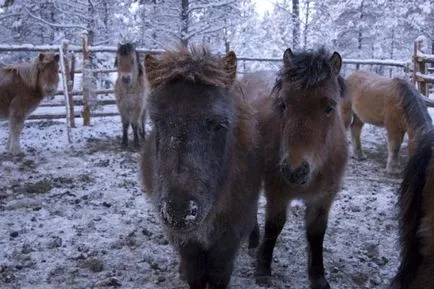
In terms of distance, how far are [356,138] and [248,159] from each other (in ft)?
20.6

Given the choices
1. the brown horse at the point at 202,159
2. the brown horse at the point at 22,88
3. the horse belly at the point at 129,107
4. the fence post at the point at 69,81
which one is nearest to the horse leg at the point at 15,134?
the brown horse at the point at 22,88

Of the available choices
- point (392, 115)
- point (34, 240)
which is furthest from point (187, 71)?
point (392, 115)

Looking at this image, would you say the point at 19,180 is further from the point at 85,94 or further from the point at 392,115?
the point at 392,115

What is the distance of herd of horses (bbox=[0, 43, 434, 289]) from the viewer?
7.15ft

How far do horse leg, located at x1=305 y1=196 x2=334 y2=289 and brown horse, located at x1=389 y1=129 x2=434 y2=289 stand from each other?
1.49m

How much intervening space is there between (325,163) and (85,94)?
961 cm

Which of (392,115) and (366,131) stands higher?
(392,115)

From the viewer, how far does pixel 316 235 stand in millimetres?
3766

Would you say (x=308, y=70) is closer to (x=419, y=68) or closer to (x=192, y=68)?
(x=192, y=68)

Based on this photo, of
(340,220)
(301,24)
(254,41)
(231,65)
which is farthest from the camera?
(254,41)

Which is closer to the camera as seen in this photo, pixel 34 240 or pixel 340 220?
pixel 34 240

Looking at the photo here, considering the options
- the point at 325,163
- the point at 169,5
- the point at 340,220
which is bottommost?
the point at 340,220

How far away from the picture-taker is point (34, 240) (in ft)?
15.1

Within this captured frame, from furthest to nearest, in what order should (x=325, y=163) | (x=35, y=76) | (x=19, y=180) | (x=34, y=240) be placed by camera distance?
1. (x=35, y=76)
2. (x=19, y=180)
3. (x=34, y=240)
4. (x=325, y=163)
